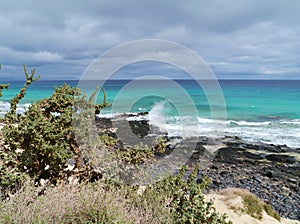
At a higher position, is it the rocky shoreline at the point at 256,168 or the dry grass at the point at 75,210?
the dry grass at the point at 75,210

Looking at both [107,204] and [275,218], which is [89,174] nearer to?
[107,204]

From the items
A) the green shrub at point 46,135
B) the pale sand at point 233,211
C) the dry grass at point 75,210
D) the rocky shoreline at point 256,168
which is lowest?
the rocky shoreline at point 256,168

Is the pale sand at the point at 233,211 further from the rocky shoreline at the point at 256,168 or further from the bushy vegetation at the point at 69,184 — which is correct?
the bushy vegetation at the point at 69,184

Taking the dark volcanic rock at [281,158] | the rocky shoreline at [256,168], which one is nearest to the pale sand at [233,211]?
the rocky shoreline at [256,168]

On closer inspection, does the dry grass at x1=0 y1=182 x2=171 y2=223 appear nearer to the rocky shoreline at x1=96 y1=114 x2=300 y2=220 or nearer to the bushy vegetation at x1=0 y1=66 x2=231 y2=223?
the bushy vegetation at x1=0 y1=66 x2=231 y2=223

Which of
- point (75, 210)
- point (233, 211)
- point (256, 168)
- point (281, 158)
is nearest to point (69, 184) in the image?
point (75, 210)

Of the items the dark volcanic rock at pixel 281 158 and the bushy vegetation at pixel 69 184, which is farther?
the dark volcanic rock at pixel 281 158

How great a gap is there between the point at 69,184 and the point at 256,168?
12055 millimetres

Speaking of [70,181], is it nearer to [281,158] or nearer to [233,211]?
[233,211]

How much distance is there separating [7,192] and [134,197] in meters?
2.14

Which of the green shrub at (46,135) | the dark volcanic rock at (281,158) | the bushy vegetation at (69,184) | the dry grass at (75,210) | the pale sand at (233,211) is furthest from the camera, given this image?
the dark volcanic rock at (281,158)

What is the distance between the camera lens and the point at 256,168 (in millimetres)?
14711

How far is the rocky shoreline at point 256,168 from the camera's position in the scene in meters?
11.2

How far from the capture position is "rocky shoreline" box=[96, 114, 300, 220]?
11.2 metres
